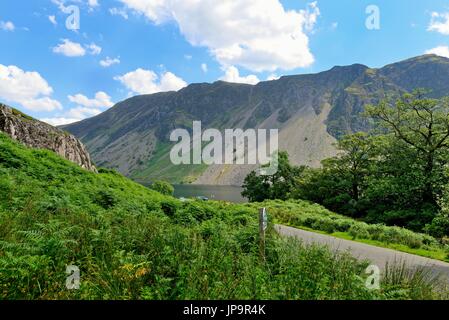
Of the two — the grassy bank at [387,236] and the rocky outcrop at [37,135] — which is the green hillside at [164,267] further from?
the rocky outcrop at [37,135]

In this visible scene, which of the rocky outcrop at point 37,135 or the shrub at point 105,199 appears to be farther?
the rocky outcrop at point 37,135

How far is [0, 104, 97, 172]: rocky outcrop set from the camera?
28797 millimetres

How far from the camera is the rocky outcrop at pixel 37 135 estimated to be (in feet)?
94.5

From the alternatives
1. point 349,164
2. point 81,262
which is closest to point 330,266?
point 81,262

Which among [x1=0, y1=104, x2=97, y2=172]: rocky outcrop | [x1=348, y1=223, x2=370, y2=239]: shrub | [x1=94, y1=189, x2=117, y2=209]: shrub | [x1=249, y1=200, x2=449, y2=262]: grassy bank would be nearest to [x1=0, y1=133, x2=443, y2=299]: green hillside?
[x1=94, y1=189, x2=117, y2=209]: shrub

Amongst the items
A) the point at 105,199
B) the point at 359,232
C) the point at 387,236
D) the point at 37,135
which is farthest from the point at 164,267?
the point at 37,135

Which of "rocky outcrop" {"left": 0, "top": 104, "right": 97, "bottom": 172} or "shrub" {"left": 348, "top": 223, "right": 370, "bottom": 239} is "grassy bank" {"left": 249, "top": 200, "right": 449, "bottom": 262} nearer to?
"shrub" {"left": 348, "top": 223, "right": 370, "bottom": 239}

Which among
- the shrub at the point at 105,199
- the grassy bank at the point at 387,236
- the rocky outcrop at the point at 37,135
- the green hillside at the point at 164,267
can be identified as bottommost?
the grassy bank at the point at 387,236

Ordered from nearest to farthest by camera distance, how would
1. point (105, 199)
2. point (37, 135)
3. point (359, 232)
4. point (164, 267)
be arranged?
point (164, 267) → point (105, 199) → point (359, 232) → point (37, 135)

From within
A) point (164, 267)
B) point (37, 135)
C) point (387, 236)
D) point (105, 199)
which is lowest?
point (387, 236)

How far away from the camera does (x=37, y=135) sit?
3238 cm

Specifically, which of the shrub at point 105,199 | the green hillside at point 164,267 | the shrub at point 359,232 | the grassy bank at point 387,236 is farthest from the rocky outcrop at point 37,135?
the shrub at point 359,232

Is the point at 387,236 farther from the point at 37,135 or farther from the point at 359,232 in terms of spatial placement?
the point at 37,135
